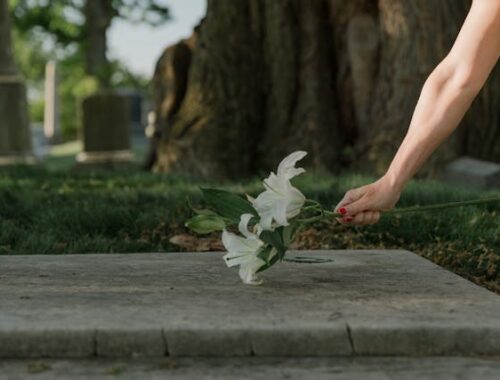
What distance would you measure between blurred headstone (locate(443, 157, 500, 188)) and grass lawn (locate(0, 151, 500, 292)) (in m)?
1.16

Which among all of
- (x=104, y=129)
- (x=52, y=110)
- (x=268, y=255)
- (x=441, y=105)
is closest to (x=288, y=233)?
(x=268, y=255)

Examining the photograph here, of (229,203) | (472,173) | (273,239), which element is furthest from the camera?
(472,173)

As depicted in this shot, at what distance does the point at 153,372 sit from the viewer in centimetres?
250

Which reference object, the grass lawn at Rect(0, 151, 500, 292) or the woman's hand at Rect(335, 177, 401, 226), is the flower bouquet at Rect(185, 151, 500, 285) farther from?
the grass lawn at Rect(0, 151, 500, 292)

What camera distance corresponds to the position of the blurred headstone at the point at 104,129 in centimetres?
1322

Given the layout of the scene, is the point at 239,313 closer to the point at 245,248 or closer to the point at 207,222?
the point at 245,248

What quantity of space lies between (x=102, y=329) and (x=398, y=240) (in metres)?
2.48

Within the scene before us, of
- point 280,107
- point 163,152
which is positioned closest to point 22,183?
point 163,152

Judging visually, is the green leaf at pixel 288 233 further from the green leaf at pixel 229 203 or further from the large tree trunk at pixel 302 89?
the large tree trunk at pixel 302 89

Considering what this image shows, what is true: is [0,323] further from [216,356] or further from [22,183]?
[22,183]

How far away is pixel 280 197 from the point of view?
3.09m

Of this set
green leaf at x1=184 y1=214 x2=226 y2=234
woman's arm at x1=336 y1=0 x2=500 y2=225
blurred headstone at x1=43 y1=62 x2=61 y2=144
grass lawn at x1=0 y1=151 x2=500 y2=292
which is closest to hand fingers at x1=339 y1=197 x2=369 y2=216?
woman's arm at x1=336 y1=0 x2=500 y2=225

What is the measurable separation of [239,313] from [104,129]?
1074cm

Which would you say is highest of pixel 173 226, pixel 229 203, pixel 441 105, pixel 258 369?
pixel 441 105
